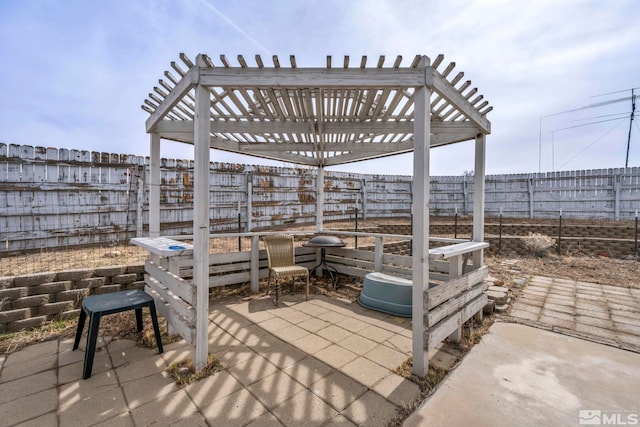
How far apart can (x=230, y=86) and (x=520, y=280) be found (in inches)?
217

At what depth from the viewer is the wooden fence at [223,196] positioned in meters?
5.03

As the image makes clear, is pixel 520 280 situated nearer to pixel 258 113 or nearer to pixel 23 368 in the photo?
pixel 258 113

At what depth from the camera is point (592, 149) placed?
16109 mm

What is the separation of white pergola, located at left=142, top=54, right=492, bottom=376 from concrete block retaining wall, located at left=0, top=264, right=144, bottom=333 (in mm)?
833

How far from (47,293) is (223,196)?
16.0ft

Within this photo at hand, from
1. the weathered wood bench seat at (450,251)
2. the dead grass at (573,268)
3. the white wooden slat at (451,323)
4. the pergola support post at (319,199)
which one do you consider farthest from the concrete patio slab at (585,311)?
the pergola support post at (319,199)

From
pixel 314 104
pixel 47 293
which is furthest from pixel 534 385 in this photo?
pixel 47 293

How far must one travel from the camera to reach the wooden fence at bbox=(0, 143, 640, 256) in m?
5.03

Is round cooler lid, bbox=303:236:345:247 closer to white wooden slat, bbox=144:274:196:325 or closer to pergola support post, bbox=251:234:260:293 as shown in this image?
pergola support post, bbox=251:234:260:293

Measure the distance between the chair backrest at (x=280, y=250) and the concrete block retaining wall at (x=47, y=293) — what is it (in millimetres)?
1912

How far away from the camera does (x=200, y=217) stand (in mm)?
2172

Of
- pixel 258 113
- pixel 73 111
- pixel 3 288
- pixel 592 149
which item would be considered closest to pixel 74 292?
pixel 3 288

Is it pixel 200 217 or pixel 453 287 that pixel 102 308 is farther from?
pixel 453 287

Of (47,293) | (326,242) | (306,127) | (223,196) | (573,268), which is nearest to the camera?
(47,293)
